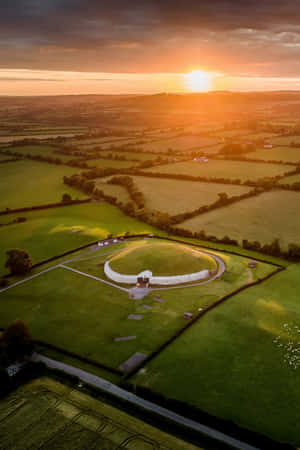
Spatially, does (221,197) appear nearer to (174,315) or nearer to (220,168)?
(220,168)

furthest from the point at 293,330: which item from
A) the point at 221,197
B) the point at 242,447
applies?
the point at 221,197

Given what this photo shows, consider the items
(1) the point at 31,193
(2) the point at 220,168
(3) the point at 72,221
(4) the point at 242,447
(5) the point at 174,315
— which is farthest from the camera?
(2) the point at 220,168

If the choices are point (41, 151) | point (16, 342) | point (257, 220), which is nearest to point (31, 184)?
point (41, 151)

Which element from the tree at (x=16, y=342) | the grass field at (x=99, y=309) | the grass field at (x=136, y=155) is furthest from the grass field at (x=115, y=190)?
the tree at (x=16, y=342)

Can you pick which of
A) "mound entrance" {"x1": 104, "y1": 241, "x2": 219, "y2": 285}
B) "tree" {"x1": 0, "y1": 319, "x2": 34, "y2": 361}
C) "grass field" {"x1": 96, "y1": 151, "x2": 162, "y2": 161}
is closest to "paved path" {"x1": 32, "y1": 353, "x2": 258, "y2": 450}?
"tree" {"x1": 0, "y1": 319, "x2": 34, "y2": 361}

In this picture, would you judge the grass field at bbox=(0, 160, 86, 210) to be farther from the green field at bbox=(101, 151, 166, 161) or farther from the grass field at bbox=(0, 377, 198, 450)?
the grass field at bbox=(0, 377, 198, 450)

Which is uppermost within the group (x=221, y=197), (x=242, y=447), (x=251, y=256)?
(x=221, y=197)

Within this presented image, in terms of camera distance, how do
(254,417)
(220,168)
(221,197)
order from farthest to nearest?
(220,168) < (221,197) < (254,417)

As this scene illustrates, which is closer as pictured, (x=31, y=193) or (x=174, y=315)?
(x=174, y=315)
